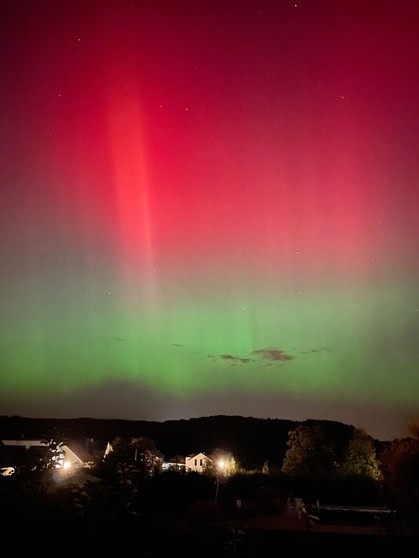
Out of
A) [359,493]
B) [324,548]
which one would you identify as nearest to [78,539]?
[324,548]

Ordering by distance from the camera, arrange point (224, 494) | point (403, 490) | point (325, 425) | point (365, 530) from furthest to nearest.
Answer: point (325, 425)
point (224, 494)
point (403, 490)
point (365, 530)

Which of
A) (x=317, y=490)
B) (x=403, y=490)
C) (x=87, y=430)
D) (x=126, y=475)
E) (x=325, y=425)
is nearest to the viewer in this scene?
(x=126, y=475)

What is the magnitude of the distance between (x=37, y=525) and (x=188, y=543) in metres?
1.91

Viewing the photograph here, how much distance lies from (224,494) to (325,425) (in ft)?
170

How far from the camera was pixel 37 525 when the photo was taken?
13.0 ft

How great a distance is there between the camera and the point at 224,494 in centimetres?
2723

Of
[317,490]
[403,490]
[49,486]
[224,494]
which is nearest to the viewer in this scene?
[49,486]

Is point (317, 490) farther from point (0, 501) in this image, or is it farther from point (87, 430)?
point (87, 430)

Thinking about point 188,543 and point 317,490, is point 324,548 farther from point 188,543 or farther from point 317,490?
point 317,490

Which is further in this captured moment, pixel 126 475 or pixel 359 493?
pixel 359 493

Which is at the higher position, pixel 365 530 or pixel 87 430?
pixel 87 430

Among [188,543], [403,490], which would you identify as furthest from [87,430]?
[188,543]

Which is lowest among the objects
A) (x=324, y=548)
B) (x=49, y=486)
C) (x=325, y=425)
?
(x=324, y=548)

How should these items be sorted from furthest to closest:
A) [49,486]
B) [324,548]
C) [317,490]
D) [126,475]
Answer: [317,490], [324,548], [49,486], [126,475]
